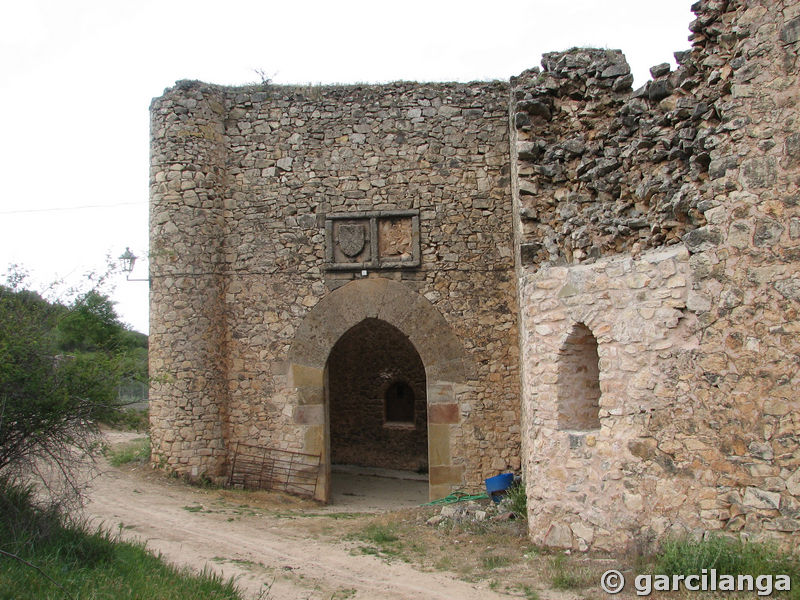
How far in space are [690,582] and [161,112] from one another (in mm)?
8716

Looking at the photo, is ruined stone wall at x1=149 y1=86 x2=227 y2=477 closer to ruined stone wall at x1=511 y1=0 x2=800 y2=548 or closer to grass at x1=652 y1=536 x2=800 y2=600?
ruined stone wall at x1=511 y1=0 x2=800 y2=548

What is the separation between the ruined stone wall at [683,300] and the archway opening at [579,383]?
0.30ft

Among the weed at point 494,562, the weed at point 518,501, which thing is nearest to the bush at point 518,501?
the weed at point 518,501

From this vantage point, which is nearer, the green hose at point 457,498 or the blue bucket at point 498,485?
the blue bucket at point 498,485

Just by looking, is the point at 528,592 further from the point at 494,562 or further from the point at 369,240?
the point at 369,240

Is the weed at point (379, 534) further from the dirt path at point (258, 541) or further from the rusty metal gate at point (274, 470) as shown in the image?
the rusty metal gate at point (274, 470)

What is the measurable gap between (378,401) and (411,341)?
4.91m

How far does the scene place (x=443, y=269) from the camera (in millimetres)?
9102

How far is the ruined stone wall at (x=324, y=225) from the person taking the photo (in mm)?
8977

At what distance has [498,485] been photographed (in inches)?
308

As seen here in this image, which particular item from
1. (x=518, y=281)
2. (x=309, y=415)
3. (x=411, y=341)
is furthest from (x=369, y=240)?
(x=309, y=415)

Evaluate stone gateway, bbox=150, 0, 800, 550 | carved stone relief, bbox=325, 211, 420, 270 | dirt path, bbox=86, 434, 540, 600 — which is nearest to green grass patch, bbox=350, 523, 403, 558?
dirt path, bbox=86, 434, 540, 600

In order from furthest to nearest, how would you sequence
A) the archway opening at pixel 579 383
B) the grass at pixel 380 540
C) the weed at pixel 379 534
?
the weed at pixel 379 534 → the grass at pixel 380 540 → the archway opening at pixel 579 383

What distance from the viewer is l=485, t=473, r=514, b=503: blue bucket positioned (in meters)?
7.80
